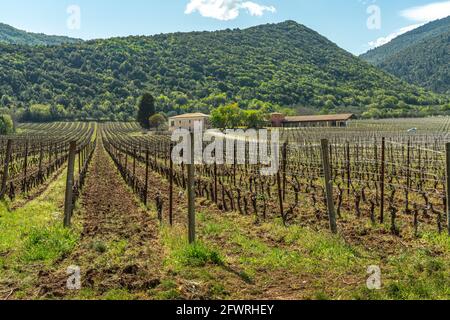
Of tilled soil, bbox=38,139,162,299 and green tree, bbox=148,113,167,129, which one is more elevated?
green tree, bbox=148,113,167,129

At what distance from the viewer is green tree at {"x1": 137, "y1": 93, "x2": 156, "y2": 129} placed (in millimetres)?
100250

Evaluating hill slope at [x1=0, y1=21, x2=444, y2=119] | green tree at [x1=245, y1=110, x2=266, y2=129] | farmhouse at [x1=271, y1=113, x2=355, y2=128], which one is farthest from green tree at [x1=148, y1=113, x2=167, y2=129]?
hill slope at [x1=0, y1=21, x2=444, y2=119]

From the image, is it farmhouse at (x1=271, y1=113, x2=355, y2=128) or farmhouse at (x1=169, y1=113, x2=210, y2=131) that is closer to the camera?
farmhouse at (x1=271, y1=113, x2=355, y2=128)

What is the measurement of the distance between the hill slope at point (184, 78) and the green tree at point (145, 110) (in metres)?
24.2

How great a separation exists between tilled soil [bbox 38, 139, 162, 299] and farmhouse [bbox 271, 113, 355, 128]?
7861 centimetres

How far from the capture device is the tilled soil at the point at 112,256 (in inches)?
207

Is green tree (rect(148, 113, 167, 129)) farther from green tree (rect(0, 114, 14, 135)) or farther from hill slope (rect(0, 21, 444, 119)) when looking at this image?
green tree (rect(0, 114, 14, 135))

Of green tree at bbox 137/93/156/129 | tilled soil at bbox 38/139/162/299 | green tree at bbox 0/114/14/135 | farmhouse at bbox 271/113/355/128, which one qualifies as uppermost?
green tree at bbox 137/93/156/129

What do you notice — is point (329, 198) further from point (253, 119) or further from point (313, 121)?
point (313, 121)

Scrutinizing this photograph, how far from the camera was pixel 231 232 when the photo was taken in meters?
8.50

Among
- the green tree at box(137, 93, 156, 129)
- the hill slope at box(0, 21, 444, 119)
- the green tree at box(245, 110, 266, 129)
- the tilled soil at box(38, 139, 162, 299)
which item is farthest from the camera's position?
the hill slope at box(0, 21, 444, 119)

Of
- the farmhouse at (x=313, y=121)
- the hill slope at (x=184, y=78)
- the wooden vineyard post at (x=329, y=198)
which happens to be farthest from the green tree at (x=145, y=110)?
the wooden vineyard post at (x=329, y=198)

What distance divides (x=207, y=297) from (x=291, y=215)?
5356mm

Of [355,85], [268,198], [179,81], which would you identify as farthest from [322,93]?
[268,198]
